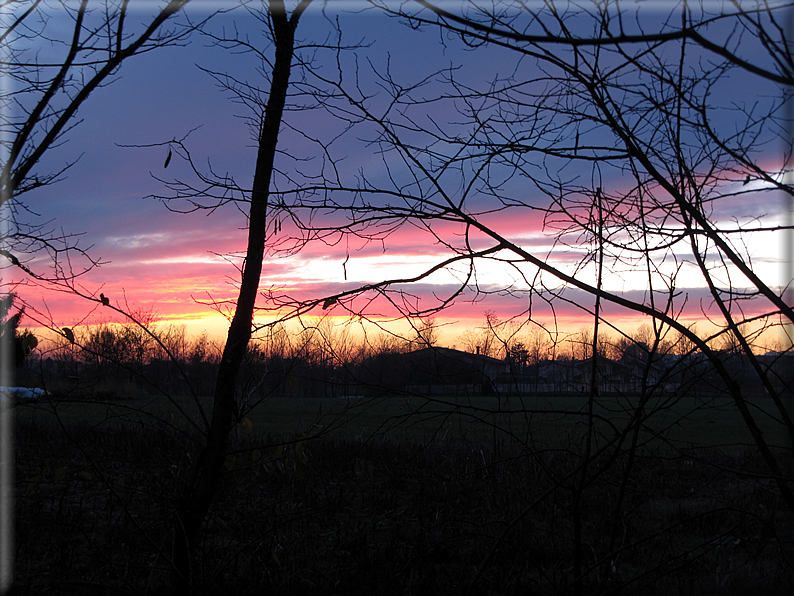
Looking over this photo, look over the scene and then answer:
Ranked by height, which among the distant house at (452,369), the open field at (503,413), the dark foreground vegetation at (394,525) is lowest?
the dark foreground vegetation at (394,525)

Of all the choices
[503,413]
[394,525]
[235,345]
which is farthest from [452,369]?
[394,525]

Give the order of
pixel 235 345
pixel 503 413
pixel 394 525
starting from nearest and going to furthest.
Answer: pixel 503 413
pixel 235 345
pixel 394 525

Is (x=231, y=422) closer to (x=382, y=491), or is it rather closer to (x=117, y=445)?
(x=382, y=491)

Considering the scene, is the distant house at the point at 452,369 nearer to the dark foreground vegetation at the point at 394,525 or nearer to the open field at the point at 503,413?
the open field at the point at 503,413

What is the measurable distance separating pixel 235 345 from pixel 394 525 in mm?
6238

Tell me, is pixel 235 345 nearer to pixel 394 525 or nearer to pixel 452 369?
pixel 452 369

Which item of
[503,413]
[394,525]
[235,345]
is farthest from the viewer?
[394,525]

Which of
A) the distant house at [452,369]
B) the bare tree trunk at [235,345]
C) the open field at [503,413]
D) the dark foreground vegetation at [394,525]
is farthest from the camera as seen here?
the bare tree trunk at [235,345]

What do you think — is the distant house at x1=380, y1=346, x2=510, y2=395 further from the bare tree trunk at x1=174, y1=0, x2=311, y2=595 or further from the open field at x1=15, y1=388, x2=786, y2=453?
the bare tree trunk at x1=174, y1=0, x2=311, y2=595

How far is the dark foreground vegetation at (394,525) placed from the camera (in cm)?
292

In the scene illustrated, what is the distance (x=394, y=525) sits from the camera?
333 inches

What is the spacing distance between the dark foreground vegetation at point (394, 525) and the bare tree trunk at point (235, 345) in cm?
13

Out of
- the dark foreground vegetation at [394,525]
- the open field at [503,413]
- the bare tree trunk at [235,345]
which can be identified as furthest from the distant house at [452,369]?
the bare tree trunk at [235,345]

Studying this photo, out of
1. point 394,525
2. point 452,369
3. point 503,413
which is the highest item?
point 452,369
